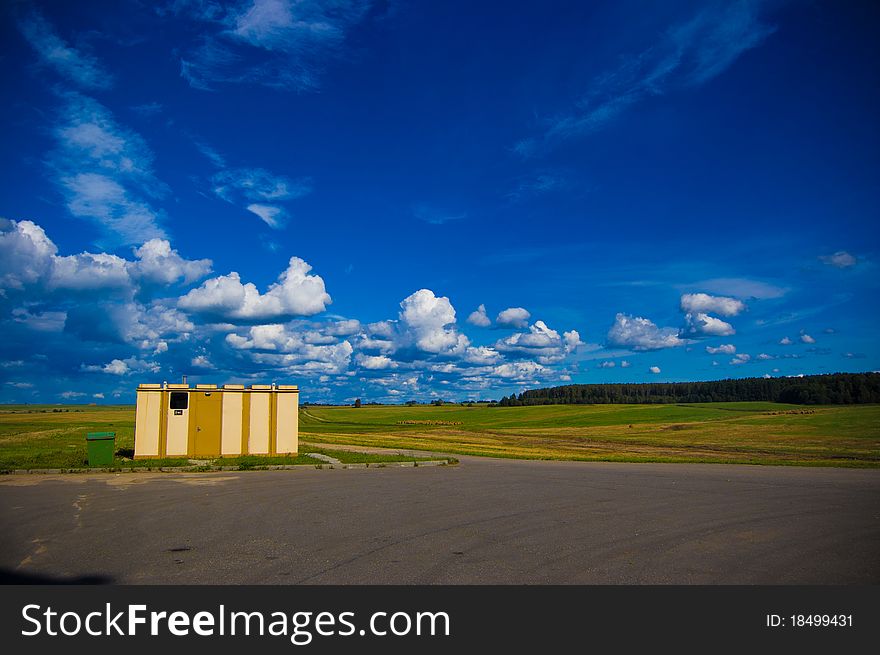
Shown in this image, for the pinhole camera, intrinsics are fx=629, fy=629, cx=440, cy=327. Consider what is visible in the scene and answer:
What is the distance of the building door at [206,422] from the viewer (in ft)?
94.9

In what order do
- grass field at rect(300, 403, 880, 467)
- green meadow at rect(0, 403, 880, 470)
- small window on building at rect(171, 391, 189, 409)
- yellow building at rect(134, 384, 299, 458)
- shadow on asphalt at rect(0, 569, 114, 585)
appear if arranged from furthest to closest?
grass field at rect(300, 403, 880, 467)
green meadow at rect(0, 403, 880, 470)
small window on building at rect(171, 391, 189, 409)
yellow building at rect(134, 384, 299, 458)
shadow on asphalt at rect(0, 569, 114, 585)

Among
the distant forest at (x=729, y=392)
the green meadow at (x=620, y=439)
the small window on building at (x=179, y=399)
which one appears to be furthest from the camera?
the distant forest at (x=729, y=392)

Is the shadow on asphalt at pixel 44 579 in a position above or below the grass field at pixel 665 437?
above

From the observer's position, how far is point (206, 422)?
29094mm

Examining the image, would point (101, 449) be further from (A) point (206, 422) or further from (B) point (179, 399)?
(A) point (206, 422)

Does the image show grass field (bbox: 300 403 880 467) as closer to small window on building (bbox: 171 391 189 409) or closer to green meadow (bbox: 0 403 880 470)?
green meadow (bbox: 0 403 880 470)

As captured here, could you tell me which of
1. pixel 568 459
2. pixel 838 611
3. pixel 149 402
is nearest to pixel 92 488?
pixel 149 402

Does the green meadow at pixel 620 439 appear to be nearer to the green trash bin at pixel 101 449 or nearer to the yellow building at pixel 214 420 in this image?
the green trash bin at pixel 101 449

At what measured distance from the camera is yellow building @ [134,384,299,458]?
2792 cm

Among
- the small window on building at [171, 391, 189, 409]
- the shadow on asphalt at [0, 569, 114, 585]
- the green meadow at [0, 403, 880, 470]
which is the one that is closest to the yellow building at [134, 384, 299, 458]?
the small window on building at [171, 391, 189, 409]

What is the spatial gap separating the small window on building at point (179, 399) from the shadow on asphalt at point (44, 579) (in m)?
20.9

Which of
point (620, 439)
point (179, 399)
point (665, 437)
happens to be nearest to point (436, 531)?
point (179, 399)

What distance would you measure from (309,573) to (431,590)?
185 cm

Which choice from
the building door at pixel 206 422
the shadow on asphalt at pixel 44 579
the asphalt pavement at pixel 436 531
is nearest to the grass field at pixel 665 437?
the building door at pixel 206 422
